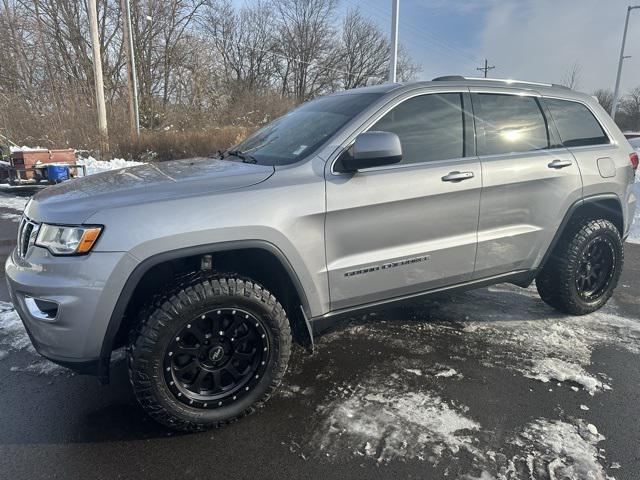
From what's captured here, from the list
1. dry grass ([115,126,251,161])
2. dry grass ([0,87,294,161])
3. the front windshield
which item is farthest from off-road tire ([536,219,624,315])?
dry grass ([0,87,294,161])

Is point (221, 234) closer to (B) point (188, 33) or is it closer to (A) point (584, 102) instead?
(A) point (584, 102)

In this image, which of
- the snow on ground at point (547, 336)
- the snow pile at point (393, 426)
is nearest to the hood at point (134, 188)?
the snow pile at point (393, 426)

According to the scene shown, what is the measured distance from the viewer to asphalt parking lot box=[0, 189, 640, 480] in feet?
7.14

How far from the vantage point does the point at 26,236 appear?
241 centimetres

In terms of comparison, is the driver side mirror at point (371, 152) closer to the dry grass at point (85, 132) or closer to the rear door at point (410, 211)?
the rear door at point (410, 211)

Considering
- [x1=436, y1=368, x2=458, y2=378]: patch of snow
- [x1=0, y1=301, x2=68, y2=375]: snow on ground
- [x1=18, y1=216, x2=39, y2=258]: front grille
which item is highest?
[x1=18, y1=216, x2=39, y2=258]: front grille

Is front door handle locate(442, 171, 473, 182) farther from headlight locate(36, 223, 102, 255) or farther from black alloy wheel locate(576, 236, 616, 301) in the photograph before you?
headlight locate(36, 223, 102, 255)

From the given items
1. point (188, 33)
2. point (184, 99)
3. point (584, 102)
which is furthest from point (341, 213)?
point (188, 33)

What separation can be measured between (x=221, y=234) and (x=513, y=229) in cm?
221

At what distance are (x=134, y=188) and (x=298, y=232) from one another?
0.91 m

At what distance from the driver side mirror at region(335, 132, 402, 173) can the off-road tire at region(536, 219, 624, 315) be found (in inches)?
76.5

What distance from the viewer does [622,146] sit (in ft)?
13.0

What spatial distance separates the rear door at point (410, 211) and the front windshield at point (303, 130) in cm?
22

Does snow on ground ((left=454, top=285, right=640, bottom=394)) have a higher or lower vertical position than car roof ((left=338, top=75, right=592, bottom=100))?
lower
